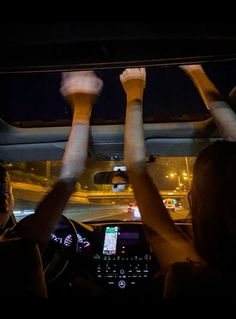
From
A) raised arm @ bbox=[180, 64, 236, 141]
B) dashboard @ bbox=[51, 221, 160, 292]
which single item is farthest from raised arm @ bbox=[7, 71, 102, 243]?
dashboard @ bbox=[51, 221, 160, 292]

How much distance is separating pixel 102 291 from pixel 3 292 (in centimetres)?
287

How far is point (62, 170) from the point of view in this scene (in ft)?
8.19

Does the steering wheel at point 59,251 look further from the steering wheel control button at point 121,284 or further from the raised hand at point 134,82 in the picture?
the raised hand at point 134,82

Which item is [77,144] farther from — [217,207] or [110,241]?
[110,241]

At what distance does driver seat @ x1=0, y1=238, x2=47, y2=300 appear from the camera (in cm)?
150

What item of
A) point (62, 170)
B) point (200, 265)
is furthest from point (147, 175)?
point (200, 265)

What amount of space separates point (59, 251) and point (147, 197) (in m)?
2.02

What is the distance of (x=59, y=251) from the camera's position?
370 cm

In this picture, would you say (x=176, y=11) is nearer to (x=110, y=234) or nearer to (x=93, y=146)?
(x=93, y=146)

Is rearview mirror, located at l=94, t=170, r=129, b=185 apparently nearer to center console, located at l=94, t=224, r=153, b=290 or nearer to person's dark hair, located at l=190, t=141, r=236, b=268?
center console, located at l=94, t=224, r=153, b=290

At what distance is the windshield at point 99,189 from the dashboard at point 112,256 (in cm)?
50

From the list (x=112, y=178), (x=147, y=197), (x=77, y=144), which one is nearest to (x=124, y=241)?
(x=112, y=178)

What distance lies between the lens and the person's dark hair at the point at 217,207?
4.93 feet

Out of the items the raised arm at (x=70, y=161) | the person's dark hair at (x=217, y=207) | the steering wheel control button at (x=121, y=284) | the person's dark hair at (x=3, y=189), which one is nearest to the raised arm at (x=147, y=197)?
the person's dark hair at (x=217, y=207)
